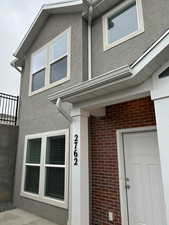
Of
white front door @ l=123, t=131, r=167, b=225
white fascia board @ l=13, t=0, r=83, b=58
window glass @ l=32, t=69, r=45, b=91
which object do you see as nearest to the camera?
white front door @ l=123, t=131, r=167, b=225

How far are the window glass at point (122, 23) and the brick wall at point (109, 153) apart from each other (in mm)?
2015

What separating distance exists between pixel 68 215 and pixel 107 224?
0.99 meters

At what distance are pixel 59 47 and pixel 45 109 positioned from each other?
2.26 m

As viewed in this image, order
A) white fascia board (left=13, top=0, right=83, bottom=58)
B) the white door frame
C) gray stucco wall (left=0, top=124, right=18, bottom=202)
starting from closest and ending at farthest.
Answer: the white door frame
white fascia board (left=13, top=0, right=83, bottom=58)
gray stucco wall (left=0, top=124, right=18, bottom=202)

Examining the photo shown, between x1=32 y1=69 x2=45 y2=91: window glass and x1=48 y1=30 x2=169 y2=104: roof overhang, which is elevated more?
x1=32 y1=69 x2=45 y2=91: window glass

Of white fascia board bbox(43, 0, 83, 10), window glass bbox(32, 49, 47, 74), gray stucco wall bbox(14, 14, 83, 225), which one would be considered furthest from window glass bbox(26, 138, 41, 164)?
white fascia board bbox(43, 0, 83, 10)

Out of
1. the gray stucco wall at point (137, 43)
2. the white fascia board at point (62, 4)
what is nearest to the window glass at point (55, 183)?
the gray stucco wall at point (137, 43)

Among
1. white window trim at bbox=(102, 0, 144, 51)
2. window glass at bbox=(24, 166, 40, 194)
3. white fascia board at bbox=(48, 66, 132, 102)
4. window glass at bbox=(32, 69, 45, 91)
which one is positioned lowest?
window glass at bbox=(24, 166, 40, 194)

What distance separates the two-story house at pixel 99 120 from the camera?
2887 millimetres

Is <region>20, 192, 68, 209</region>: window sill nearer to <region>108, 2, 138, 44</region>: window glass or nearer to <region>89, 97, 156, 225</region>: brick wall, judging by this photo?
<region>89, 97, 156, 225</region>: brick wall

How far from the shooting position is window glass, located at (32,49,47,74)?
6.49 m

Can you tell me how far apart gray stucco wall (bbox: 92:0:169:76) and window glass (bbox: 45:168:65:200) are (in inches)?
A: 120

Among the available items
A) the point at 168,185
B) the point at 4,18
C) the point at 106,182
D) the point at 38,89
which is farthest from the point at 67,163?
the point at 4,18

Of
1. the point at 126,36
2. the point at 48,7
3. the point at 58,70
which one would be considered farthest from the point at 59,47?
the point at 126,36
